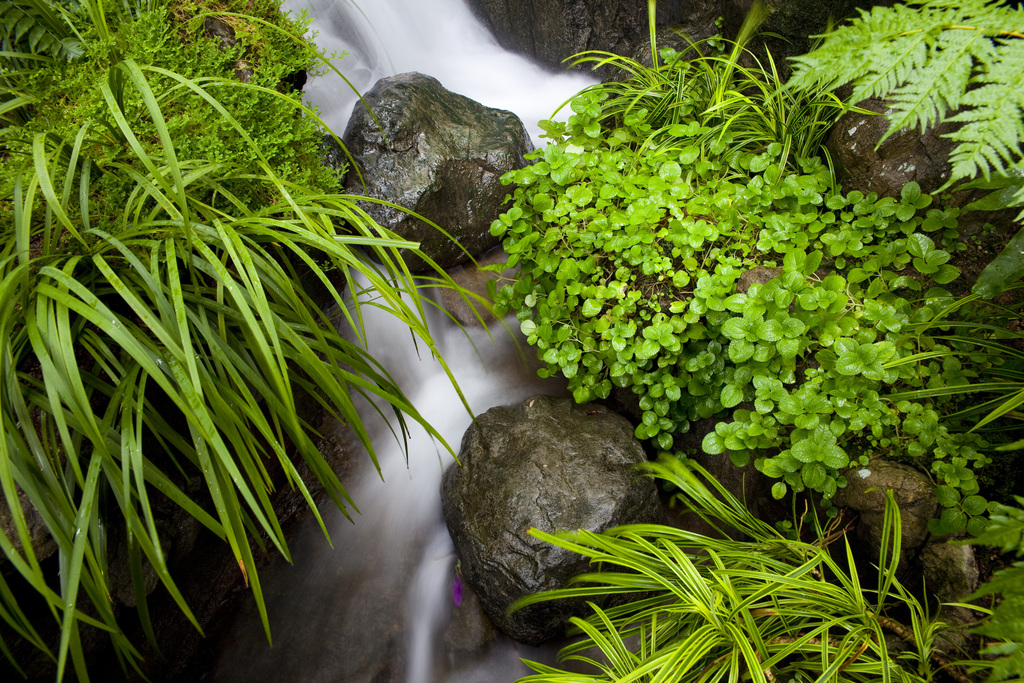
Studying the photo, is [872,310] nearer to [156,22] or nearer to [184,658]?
[184,658]

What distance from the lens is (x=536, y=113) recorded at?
383 centimetres

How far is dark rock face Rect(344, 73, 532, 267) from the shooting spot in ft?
8.87

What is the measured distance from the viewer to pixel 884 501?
171cm

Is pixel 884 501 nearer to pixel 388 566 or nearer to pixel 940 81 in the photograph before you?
pixel 940 81

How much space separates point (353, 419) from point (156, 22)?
1835 mm

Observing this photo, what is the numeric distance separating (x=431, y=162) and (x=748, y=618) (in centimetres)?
238

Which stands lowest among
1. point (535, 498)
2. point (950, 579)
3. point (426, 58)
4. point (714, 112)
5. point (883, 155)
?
point (950, 579)

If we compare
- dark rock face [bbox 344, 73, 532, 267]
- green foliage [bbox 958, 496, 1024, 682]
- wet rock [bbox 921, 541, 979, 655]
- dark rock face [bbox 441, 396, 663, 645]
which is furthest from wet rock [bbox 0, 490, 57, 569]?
wet rock [bbox 921, 541, 979, 655]

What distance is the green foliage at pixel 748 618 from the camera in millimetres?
1299

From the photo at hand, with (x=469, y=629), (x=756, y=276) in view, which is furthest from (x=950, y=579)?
(x=469, y=629)

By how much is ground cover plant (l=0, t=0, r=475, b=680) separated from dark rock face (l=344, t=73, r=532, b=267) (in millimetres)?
433

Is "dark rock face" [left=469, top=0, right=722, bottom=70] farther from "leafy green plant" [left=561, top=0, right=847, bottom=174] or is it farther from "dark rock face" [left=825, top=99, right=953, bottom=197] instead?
"dark rock face" [left=825, top=99, right=953, bottom=197]

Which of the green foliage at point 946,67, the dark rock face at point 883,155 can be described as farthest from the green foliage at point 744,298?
the green foliage at point 946,67

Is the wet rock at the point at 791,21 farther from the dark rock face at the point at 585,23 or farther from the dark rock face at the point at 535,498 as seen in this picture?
the dark rock face at the point at 535,498
